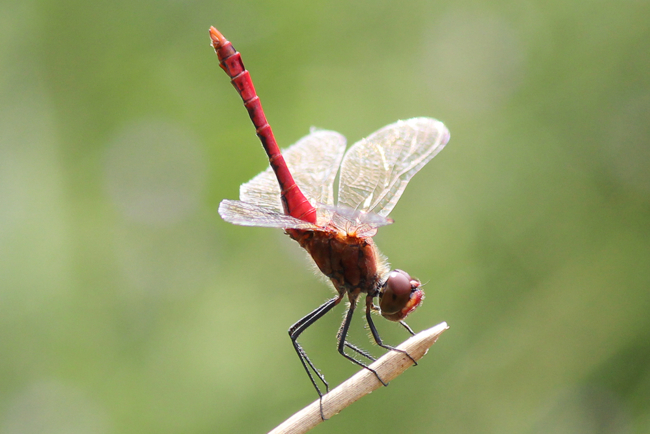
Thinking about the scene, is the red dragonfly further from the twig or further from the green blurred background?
the green blurred background

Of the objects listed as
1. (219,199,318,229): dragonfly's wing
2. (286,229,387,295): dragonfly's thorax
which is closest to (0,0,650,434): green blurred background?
(286,229,387,295): dragonfly's thorax

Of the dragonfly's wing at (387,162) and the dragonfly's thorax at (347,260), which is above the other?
the dragonfly's wing at (387,162)

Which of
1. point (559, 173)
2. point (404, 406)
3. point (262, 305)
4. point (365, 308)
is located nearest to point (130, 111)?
point (262, 305)

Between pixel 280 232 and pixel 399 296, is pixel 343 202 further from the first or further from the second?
pixel 280 232

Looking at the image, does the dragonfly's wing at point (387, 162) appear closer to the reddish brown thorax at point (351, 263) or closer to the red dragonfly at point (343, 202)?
the red dragonfly at point (343, 202)

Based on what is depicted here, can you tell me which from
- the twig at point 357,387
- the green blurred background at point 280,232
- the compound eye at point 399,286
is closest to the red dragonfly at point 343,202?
the compound eye at point 399,286

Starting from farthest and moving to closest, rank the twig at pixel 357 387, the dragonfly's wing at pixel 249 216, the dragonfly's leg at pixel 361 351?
1. the dragonfly's leg at pixel 361 351
2. the dragonfly's wing at pixel 249 216
3. the twig at pixel 357 387
